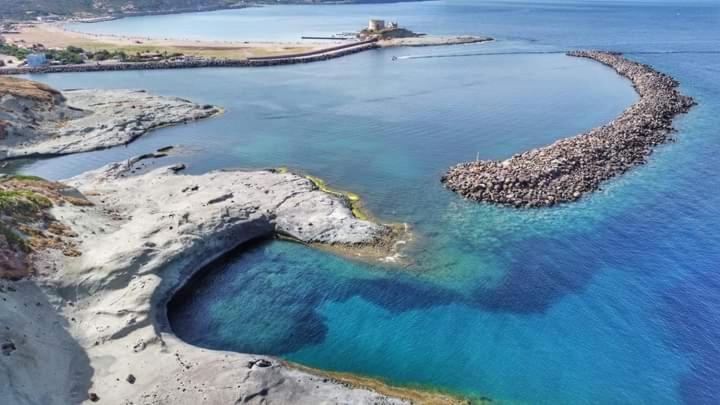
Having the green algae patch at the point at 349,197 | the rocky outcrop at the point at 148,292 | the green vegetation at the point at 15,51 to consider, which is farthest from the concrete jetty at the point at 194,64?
the green algae patch at the point at 349,197

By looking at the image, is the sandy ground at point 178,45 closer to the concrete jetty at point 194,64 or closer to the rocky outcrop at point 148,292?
the concrete jetty at point 194,64

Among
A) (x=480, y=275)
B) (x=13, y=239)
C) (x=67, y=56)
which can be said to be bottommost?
(x=480, y=275)

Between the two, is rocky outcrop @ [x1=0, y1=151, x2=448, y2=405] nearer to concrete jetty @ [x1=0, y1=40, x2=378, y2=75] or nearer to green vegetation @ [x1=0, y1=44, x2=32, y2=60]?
concrete jetty @ [x1=0, y1=40, x2=378, y2=75]

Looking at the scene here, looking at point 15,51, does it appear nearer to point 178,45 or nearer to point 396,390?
point 178,45

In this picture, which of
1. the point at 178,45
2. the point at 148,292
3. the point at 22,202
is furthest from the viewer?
the point at 178,45

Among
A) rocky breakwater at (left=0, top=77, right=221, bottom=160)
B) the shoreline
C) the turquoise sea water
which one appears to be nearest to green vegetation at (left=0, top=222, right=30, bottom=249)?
the turquoise sea water

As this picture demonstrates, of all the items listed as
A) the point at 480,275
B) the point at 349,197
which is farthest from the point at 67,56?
the point at 480,275
